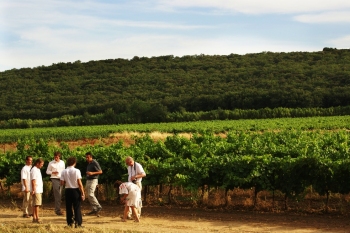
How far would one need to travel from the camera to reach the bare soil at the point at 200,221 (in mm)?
17922

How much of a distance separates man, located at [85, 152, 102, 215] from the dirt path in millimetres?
402

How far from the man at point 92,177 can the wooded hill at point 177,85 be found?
61638 mm

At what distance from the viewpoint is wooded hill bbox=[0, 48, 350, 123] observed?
84750 millimetres

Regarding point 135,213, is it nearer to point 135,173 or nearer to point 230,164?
point 135,173

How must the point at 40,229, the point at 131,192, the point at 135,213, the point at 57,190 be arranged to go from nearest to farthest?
the point at 40,229 < the point at 131,192 < the point at 135,213 < the point at 57,190

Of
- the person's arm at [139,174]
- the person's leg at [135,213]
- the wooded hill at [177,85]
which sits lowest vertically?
the person's leg at [135,213]

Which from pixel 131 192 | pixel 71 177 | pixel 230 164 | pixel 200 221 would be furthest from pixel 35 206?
pixel 230 164

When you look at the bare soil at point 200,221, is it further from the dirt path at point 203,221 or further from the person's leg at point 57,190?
the person's leg at point 57,190

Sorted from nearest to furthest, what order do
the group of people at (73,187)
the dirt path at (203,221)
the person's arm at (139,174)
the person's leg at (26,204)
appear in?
1. the group of people at (73,187)
2. the dirt path at (203,221)
3. the person's arm at (139,174)
4. the person's leg at (26,204)

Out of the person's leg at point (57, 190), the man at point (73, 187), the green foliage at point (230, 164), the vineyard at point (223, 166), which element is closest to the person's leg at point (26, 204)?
the person's leg at point (57, 190)

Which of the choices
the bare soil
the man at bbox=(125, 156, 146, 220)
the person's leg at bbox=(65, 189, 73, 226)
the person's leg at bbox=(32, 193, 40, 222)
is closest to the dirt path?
the bare soil

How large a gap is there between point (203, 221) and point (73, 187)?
13.1ft

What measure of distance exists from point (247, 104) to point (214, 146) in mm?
60704

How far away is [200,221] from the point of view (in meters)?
19.1
